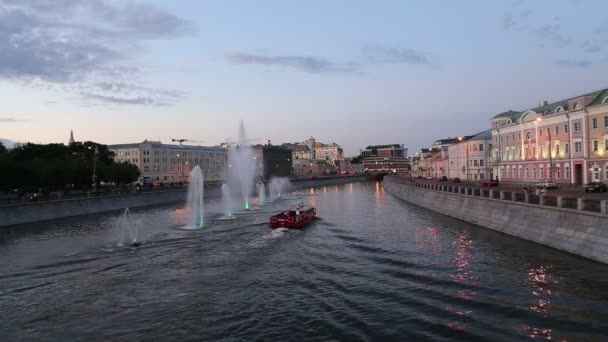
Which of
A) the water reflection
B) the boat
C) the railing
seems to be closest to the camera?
the water reflection

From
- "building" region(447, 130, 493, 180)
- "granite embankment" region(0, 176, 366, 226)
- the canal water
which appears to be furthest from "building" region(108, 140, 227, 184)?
the canal water

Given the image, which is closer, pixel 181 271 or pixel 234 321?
pixel 234 321

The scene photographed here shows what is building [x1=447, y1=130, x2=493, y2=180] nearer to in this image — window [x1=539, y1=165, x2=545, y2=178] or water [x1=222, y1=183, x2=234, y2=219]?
window [x1=539, y1=165, x2=545, y2=178]

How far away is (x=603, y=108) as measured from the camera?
66.0 m

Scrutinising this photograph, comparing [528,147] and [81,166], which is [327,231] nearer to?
[528,147]

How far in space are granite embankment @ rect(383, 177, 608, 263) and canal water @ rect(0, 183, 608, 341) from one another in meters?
1.00

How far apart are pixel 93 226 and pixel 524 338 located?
50511 mm

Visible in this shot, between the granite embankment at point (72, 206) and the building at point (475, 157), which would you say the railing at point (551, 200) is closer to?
the granite embankment at point (72, 206)

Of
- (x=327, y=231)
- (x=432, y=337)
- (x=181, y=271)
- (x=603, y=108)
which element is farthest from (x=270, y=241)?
(x=603, y=108)

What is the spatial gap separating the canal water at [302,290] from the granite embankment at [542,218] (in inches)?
39.3

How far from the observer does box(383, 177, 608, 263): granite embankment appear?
28.5 m

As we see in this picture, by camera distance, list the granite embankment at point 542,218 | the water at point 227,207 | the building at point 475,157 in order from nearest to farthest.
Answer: the granite embankment at point 542,218, the water at point 227,207, the building at point 475,157

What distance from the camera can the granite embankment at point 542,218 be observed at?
28.5 m

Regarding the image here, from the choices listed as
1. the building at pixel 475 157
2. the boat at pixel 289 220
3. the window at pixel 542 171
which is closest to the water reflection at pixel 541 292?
the boat at pixel 289 220
